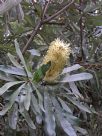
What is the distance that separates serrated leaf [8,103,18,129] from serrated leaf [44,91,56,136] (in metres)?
0.09

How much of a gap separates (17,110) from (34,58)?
312 mm

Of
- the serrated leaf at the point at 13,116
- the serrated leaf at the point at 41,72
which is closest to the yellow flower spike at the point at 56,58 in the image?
the serrated leaf at the point at 41,72

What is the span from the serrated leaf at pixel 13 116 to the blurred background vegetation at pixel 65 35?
0.63 ft

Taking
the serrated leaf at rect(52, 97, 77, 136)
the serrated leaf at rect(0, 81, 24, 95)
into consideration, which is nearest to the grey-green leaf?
the serrated leaf at rect(0, 81, 24, 95)

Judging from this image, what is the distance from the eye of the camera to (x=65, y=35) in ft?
5.29

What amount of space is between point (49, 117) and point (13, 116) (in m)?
0.11

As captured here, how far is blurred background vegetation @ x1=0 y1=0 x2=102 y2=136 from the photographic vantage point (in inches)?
53.4

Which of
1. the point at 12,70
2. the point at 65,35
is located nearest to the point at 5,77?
the point at 12,70

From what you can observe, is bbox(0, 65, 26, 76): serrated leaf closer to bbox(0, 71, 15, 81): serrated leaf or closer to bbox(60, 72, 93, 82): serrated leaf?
bbox(0, 71, 15, 81): serrated leaf

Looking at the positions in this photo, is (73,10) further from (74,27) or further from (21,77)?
(21,77)

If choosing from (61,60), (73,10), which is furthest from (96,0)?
(61,60)

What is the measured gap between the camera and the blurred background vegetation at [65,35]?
4.45 ft

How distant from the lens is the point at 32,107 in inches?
→ 42.3

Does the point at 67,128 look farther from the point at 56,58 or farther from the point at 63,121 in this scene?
the point at 56,58
